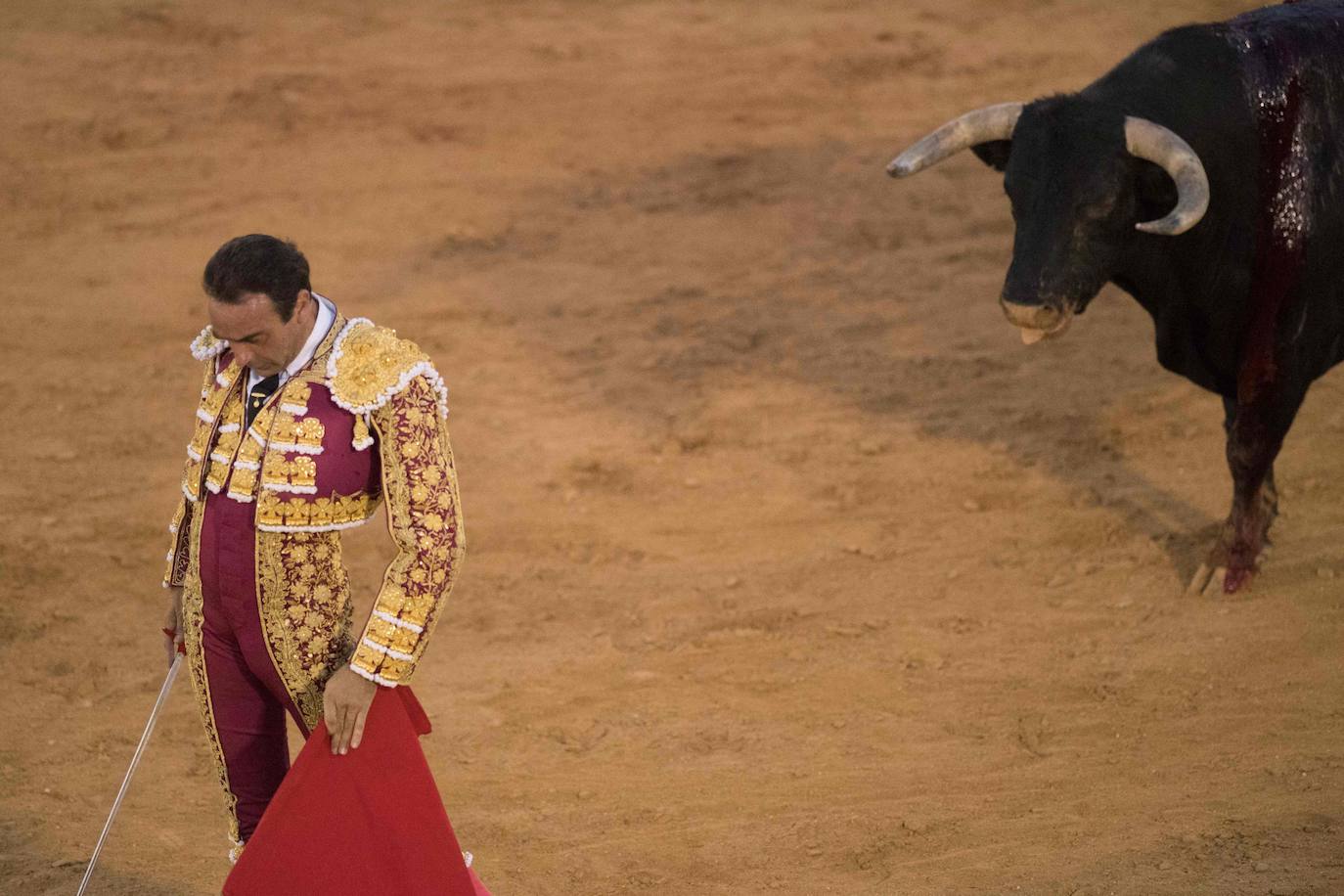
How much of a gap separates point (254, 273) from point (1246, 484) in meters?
3.78

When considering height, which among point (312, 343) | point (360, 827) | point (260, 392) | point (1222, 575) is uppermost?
point (312, 343)

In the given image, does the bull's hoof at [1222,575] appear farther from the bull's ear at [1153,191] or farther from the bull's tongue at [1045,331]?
the bull's ear at [1153,191]

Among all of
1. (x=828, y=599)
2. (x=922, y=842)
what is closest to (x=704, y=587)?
(x=828, y=599)

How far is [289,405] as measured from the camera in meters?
2.97

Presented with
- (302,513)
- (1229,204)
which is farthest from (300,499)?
(1229,204)

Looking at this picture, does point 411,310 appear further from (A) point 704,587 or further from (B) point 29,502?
(A) point 704,587

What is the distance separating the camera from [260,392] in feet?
10.1

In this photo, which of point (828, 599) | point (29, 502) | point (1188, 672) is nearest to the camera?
point (1188, 672)

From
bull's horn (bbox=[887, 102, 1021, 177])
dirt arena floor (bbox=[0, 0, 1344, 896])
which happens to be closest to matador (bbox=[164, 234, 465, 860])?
dirt arena floor (bbox=[0, 0, 1344, 896])

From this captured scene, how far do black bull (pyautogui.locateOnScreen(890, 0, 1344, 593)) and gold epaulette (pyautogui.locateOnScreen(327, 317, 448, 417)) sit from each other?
264 cm

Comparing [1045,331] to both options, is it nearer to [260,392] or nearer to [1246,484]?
[1246,484]

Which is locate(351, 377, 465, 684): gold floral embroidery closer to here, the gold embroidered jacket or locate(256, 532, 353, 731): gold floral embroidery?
the gold embroidered jacket

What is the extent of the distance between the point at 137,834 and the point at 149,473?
2.46m

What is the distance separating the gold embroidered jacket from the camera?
294 centimetres
